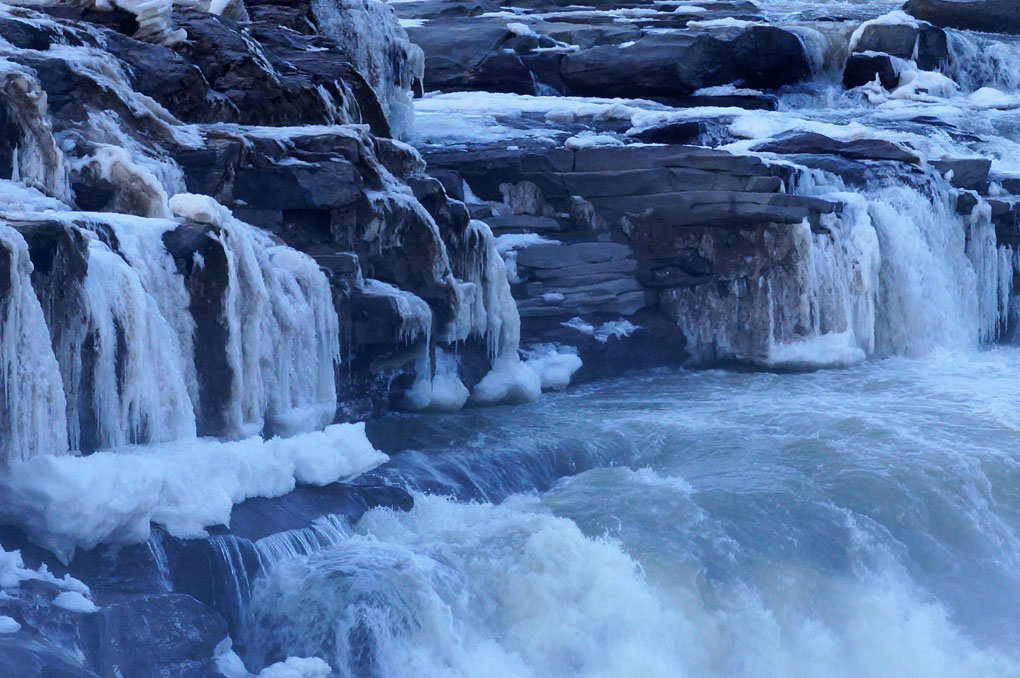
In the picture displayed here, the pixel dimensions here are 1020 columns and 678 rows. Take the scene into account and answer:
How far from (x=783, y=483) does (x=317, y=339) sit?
342cm

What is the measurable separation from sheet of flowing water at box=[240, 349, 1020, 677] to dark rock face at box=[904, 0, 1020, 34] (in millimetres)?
15484

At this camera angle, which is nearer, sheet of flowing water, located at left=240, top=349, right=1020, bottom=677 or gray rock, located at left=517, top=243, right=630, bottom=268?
sheet of flowing water, located at left=240, top=349, right=1020, bottom=677

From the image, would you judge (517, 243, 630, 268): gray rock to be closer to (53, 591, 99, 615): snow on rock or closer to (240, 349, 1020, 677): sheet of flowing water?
(240, 349, 1020, 677): sheet of flowing water

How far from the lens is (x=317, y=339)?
31.4 ft

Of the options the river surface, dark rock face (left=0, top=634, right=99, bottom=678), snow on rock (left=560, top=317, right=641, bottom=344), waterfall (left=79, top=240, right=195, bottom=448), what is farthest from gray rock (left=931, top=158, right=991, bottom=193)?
dark rock face (left=0, top=634, right=99, bottom=678)

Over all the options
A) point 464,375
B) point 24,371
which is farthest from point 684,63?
point 24,371

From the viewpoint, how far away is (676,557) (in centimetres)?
790

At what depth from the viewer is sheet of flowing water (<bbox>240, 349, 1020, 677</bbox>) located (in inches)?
281

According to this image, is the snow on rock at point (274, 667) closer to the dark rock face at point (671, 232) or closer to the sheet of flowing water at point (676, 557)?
the sheet of flowing water at point (676, 557)

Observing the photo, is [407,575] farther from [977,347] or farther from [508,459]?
[977,347]

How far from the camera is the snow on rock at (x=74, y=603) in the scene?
612 cm

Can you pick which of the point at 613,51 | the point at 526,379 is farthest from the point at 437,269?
the point at 613,51

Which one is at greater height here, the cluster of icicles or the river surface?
the cluster of icicles

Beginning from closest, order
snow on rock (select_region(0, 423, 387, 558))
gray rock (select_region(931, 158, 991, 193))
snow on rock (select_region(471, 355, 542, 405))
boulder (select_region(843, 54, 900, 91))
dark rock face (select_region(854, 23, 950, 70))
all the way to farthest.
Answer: snow on rock (select_region(0, 423, 387, 558))
snow on rock (select_region(471, 355, 542, 405))
gray rock (select_region(931, 158, 991, 193))
boulder (select_region(843, 54, 900, 91))
dark rock face (select_region(854, 23, 950, 70))
